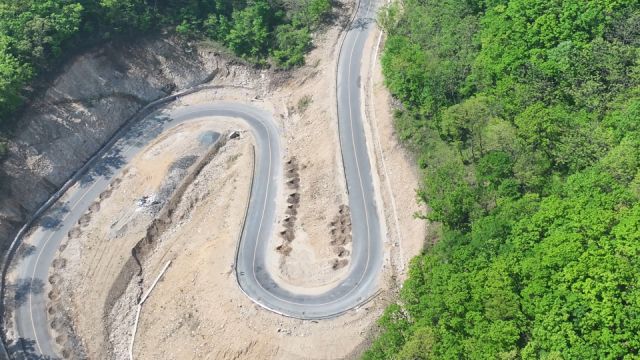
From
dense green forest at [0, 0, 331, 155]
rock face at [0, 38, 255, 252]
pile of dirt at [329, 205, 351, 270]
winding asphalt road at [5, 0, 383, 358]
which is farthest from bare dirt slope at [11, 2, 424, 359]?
dense green forest at [0, 0, 331, 155]

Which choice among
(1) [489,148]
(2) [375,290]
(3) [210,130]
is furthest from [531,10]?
(3) [210,130]

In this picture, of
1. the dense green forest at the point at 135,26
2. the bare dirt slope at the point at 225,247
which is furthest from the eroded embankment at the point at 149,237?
the dense green forest at the point at 135,26

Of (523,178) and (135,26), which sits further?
(135,26)

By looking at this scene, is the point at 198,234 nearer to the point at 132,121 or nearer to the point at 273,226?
the point at 273,226

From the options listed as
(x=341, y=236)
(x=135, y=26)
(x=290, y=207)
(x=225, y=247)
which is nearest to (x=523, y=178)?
(x=341, y=236)

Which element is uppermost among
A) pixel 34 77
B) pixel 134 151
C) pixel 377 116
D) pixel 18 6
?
pixel 18 6

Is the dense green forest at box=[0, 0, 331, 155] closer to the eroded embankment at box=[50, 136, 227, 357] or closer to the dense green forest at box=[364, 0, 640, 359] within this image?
the eroded embankment at box=[50, 136, 227, 357]

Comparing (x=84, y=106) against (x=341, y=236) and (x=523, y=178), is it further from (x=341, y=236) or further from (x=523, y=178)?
(x=523, y=178)
